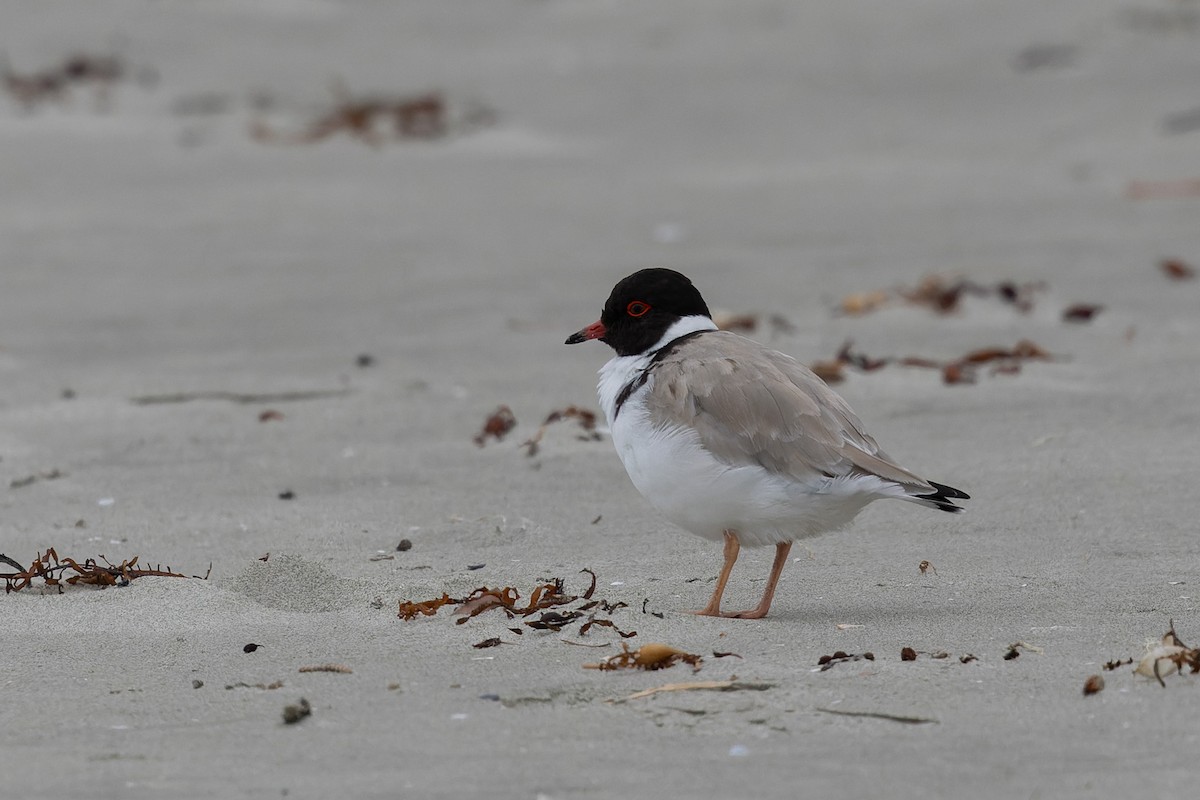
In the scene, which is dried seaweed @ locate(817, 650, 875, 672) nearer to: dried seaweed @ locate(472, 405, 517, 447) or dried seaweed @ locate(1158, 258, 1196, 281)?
dried seaweed @ locate(472, 405, 517, 447)

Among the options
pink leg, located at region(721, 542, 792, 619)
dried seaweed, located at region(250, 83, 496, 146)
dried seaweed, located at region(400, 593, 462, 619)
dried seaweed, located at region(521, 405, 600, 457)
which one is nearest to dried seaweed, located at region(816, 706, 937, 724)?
pink leg, located at region(721, 542, 792, 619)

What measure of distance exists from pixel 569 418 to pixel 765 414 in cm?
215

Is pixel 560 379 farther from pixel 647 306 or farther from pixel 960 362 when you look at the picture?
pixel 647 306

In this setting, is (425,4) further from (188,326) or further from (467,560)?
(467,560)

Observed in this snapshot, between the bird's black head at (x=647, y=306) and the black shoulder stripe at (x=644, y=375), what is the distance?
0.38 ft

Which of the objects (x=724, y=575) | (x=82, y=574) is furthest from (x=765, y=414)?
(x=82, y=574)

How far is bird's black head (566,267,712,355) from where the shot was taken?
5285mm

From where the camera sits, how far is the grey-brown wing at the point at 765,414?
454 cm

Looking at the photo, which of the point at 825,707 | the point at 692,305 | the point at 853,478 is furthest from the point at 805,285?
the point at 825,707

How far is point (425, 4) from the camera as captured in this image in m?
14.9

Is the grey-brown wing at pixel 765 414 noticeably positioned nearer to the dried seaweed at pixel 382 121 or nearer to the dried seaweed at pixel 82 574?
the dried seaweed at pixel 82 574

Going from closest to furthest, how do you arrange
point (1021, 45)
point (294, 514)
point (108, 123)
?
1. point (294, 514)
2. point (108, 123)
3. point (1021, 45)

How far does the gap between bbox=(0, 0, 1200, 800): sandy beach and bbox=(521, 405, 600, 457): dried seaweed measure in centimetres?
3

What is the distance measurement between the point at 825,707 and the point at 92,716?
166 centimetres
